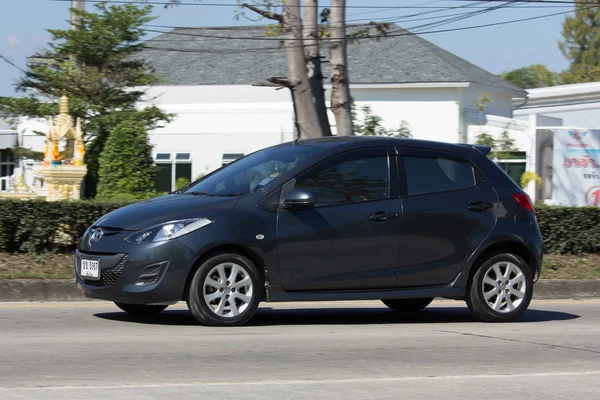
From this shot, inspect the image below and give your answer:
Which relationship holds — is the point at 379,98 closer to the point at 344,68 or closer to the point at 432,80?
the point at 432,80

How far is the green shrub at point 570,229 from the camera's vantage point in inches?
624

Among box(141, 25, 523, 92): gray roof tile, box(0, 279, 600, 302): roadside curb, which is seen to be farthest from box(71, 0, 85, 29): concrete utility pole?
box(0, 279, 600, 302): roadside curb

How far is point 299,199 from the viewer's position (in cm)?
894

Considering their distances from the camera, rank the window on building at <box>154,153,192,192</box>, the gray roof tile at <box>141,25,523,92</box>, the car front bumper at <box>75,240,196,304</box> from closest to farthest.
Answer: the car front bumper at <box>75,240,196,304</box>, the window on building at <box>154,153,192,192</box>, the gray roof tile at <box>141,25,523,92</box>

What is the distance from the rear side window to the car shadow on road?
54.3 inches

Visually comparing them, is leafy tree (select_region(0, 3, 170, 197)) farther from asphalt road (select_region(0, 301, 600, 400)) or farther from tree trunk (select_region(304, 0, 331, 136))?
asphalt road (select_region(0, 301, 600, 400))

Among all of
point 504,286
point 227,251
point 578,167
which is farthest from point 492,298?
point 578,167

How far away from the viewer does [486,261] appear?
9820 millimetres

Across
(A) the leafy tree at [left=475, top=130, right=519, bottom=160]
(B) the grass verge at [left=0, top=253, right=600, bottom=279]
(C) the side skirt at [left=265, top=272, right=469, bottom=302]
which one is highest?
(A) the leafy tree at [left=475, top=130, right=519, bottom=160]

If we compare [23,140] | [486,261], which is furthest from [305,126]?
[23,140]

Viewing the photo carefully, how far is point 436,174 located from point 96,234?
10.7 ft

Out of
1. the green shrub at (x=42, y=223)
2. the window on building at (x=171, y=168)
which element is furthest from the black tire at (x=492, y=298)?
the window on building at (x=171, y=168)

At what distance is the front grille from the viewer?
8656 millimetres

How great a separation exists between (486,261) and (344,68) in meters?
7.77
